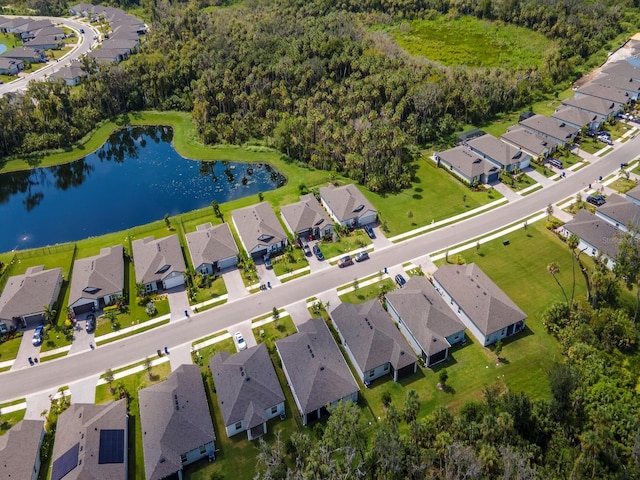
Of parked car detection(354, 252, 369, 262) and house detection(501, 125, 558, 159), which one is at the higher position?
house detection(501, 125, 558, 159)

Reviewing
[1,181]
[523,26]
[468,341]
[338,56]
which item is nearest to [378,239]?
[468,341]

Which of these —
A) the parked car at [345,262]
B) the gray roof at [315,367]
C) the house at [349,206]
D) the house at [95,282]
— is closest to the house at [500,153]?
the house at [349,206]

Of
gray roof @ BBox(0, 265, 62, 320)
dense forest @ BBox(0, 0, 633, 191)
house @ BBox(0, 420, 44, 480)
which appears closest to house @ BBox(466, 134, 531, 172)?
dense forest @ BBox(0, 0, 633, 191)

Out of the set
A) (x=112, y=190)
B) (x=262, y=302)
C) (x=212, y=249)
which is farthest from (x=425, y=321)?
(x=112, y=190)

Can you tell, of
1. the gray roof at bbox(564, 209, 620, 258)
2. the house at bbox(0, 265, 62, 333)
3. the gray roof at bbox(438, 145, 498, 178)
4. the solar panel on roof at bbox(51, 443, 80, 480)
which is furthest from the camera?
the gray roof at bbox(438, 145, 498, 178)

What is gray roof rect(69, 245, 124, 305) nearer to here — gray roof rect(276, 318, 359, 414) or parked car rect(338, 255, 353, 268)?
gray roof rect(276, 318, 359, 414)

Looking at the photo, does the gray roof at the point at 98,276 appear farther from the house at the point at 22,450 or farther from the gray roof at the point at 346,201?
the gray roof at the point at 346,201

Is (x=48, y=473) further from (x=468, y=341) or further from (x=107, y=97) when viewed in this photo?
(x=107, y=97)
